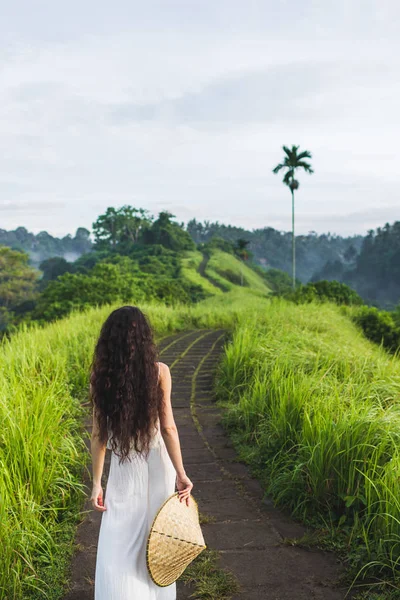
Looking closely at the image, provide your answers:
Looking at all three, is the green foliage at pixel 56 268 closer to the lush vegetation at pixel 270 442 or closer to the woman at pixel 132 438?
the lush vegetation at pixel 270 442

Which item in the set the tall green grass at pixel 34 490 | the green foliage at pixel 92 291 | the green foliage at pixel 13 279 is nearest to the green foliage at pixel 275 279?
the green foliage at pixel 13 279

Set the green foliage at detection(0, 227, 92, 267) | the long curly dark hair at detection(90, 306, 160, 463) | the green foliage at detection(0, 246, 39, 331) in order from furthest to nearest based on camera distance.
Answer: the green foliage at detection(0, 227, 92, 267) → the green foliage at detection(0, 246, 39, 331) → the long curly dark hair at detection(90, 306, 160, 463)

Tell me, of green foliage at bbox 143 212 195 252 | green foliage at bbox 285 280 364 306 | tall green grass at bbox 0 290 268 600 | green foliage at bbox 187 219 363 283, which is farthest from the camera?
green foliage at bbox 187 219 363 283

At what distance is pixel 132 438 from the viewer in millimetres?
2189

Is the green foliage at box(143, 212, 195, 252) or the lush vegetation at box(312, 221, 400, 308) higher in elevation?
the green foliage at box(143, 212, 195, 252)

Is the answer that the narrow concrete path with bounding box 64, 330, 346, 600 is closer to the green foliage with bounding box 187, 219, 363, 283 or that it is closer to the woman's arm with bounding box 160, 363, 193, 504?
the woman's arm with bounding box 160, 363, 193, 504

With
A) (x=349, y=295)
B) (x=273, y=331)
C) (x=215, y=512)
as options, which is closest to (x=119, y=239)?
(x=349, y=295)

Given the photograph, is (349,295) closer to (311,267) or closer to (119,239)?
(119,239)

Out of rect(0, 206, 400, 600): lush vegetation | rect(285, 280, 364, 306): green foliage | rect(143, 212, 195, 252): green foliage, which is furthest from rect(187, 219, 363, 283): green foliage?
rect(0, 206, 400, 600): lush vegetation

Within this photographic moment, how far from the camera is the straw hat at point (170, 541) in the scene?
2.04m

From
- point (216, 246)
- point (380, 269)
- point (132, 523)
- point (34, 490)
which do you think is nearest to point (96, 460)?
point (132, 523)

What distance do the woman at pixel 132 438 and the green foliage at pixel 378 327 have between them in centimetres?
1444

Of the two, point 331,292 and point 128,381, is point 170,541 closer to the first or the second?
point 128,381

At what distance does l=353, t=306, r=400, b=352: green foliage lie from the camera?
1603cm
